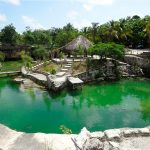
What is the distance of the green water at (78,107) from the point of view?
18.2m

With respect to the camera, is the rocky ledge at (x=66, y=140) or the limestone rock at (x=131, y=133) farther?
the limestone rock at (x=131, y=133)

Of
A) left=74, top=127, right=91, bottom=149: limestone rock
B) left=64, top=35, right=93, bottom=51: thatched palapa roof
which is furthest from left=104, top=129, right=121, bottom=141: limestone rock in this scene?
left=64, top=35, right=93, bottom=51: thatched palapa roof

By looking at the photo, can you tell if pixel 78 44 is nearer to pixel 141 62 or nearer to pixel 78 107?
pixel 141 62

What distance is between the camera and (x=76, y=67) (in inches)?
1246

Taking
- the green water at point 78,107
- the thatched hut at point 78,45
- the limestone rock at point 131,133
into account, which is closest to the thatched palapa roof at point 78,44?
the thatched hut at point 78,45

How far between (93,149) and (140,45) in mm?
38616

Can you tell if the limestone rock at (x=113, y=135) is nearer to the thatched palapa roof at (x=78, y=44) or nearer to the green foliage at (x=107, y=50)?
the green foliage at (x=107, y=50)

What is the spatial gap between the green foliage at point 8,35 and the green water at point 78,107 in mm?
21266

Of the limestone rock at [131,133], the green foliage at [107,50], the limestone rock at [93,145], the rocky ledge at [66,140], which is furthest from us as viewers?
the green foliage at [107,50]

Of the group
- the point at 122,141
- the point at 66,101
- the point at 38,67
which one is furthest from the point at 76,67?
the point at 122,141

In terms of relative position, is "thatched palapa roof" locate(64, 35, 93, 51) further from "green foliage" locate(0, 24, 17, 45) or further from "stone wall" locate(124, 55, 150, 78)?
"green foliage" locate(0, 24, 17, 45)

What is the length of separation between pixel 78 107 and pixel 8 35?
30.7 m

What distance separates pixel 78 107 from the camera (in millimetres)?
21922

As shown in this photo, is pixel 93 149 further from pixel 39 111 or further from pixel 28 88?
pixel 28 88
